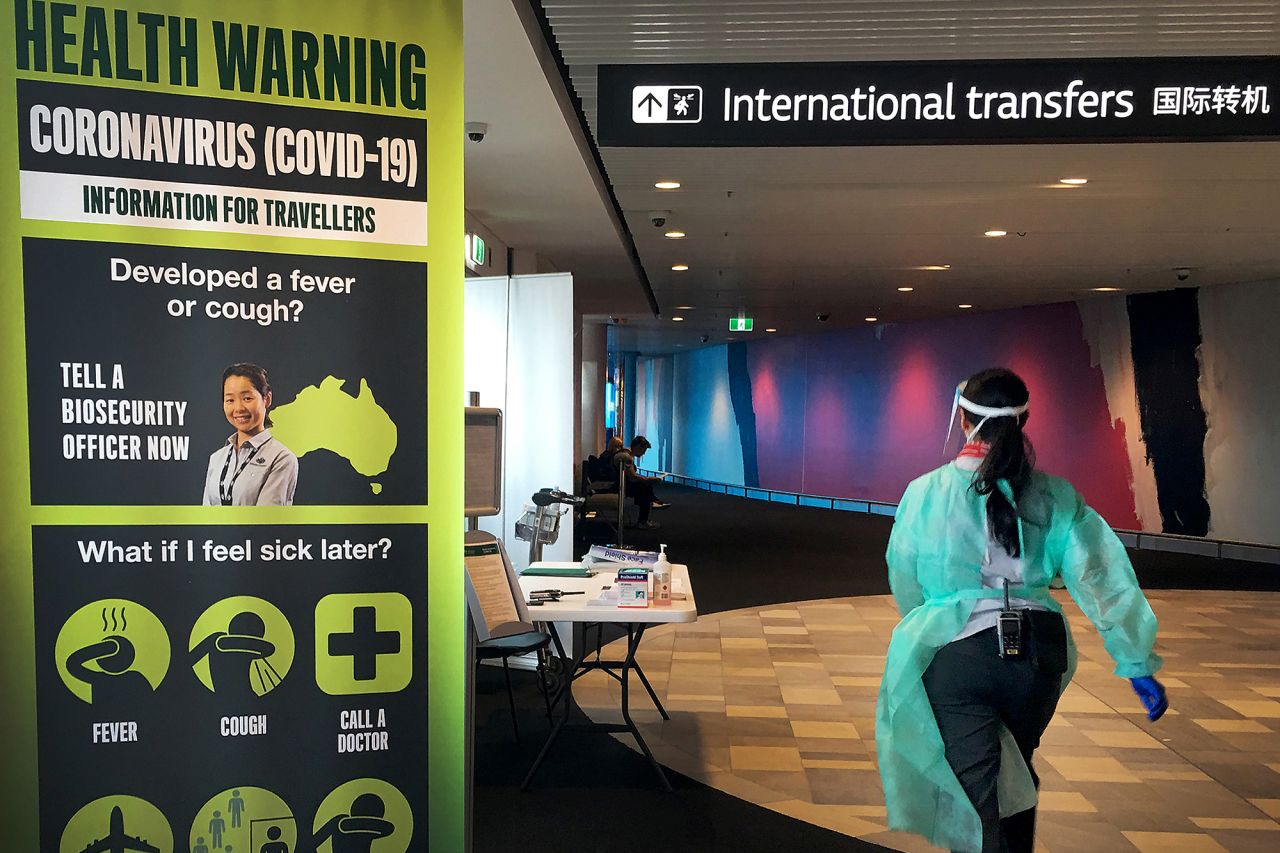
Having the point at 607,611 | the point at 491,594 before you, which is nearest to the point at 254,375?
the point at 491,594

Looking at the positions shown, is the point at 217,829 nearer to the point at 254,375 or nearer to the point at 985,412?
the point at 254,375

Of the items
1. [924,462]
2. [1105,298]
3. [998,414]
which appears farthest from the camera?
[924,462]

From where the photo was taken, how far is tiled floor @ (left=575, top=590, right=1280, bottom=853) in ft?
13.0

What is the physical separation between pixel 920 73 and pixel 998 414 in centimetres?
106

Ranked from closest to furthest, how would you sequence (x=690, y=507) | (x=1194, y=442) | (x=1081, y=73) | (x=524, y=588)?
(x=1081, y=73) → (x=524, y=588) → (x=1194, y=442) → (x=690, y=507)

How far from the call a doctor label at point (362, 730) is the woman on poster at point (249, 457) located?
0.45 meters

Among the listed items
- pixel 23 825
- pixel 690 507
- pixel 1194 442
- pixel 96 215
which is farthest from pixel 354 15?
pixel 690 507

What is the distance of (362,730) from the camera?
2076 mm

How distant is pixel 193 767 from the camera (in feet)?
6.58

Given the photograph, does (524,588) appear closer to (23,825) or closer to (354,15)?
(23,825)

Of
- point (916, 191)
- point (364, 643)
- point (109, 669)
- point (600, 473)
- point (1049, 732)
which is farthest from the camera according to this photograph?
point (600, 473)

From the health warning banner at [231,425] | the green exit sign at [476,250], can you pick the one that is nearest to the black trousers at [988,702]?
the health warning banner at [231,425]

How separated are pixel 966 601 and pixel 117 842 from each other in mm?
2009

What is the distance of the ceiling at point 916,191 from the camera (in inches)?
155
